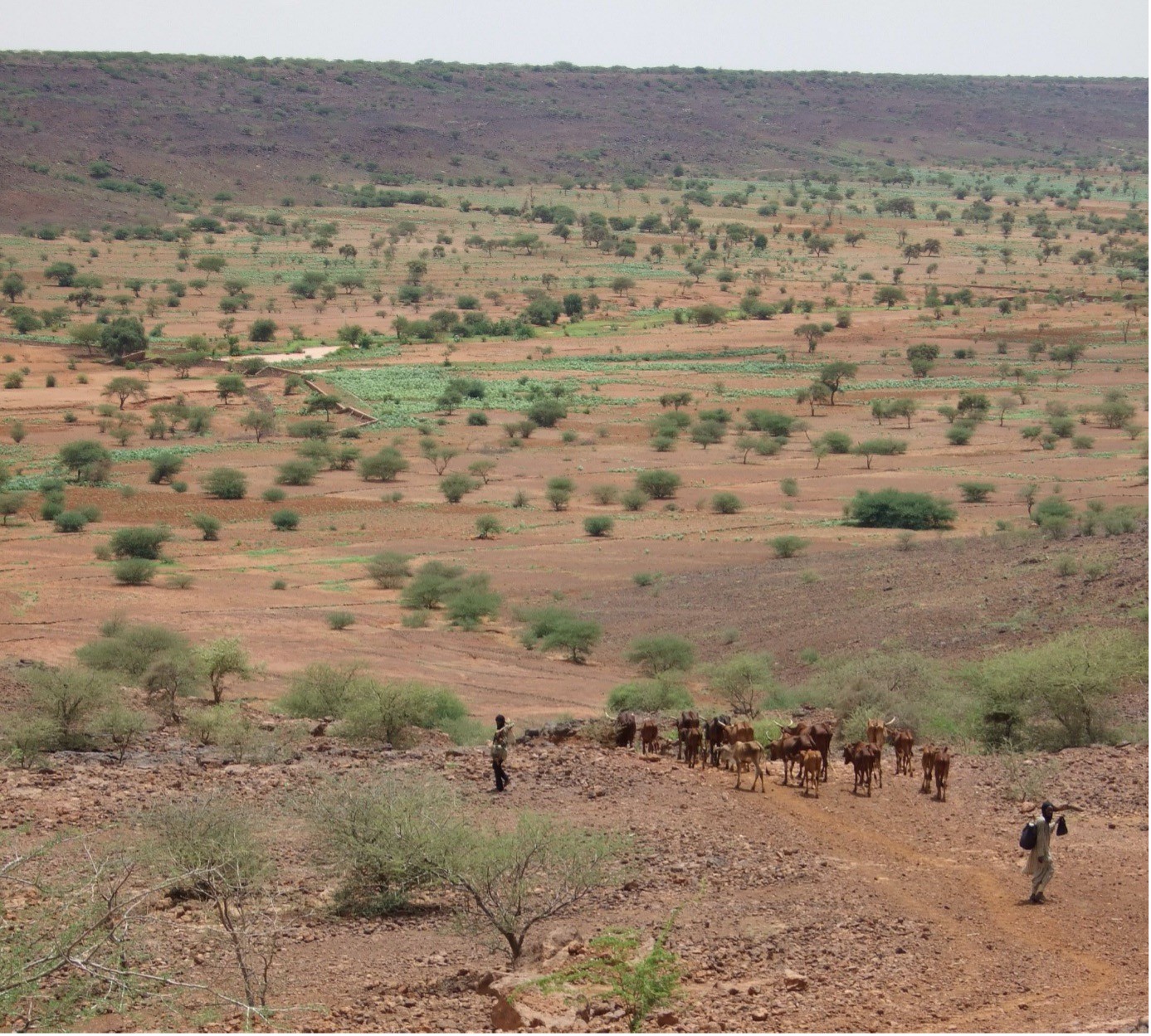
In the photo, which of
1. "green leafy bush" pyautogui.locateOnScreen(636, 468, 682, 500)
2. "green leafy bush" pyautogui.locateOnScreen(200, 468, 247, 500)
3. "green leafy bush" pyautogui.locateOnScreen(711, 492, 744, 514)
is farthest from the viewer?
"green leafy bush" pyautogui.locateOnScreen(636, 468, 682, 500)

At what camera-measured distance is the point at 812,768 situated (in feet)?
54.0

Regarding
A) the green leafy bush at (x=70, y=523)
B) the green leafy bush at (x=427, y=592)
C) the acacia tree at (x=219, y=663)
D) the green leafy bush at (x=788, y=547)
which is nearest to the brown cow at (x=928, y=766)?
the acacia tree at (x=219, y=663)

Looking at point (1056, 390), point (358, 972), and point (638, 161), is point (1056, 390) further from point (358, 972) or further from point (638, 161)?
point (638, 161)

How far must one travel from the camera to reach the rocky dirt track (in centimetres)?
1102

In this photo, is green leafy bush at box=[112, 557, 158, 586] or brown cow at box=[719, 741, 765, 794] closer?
brown cow at box=[719, 741, 765, 794]

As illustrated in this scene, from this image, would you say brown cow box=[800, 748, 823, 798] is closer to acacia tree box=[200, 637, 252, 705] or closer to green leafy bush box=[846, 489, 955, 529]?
acacia tree box=[200, 637, 252, 705]

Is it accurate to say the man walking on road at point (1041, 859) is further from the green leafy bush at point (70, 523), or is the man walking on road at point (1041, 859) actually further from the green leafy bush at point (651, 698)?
the green leafy bush at point (70, 523)

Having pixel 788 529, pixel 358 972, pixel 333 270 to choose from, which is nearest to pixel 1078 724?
pixel 358 972

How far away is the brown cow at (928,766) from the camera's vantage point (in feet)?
54.4

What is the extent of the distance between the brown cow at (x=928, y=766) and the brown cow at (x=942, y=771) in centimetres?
7

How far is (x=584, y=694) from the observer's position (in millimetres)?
27141

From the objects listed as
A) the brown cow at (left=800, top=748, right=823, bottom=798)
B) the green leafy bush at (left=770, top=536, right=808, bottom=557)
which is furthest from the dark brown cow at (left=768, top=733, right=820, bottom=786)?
the green leafy bush at (left=770, top=536, right=808, bottom=557)

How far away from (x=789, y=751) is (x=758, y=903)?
385 centimetres

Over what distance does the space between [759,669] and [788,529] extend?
18361 millimetres
